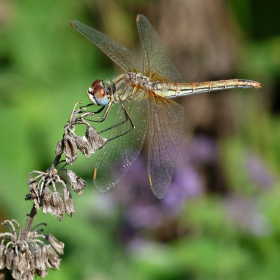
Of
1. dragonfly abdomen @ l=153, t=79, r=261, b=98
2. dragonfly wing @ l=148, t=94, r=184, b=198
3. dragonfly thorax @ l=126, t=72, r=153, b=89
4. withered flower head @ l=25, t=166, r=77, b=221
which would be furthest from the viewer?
dragonfly abdomen @ l=153, t=79, r=261, b=98

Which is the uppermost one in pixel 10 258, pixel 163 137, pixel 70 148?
pixel 163 137

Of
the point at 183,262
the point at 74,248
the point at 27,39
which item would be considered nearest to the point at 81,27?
the point at 74,248

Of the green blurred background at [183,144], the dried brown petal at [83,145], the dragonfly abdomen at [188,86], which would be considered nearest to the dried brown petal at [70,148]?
the dried brown petal at [83,145]

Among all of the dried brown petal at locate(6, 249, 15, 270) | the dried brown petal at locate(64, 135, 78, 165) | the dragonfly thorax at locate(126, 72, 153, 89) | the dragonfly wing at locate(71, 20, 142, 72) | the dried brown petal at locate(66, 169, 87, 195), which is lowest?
the dried brown petal at locate(6, 249, 15, 270)

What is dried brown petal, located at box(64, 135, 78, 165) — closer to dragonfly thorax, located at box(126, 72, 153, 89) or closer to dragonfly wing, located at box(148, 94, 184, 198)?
dragonfly wing, located at box(148, 94, 184, 198)

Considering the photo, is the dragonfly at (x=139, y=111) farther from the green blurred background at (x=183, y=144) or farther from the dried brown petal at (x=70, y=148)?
the green blurred background at (x=183, y=144)

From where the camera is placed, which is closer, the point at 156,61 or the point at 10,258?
the point at 10,258

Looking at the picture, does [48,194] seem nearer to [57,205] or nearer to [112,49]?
[57,205]

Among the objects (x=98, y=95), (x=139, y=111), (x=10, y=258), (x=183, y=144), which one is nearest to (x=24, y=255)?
(x=10, y=258)

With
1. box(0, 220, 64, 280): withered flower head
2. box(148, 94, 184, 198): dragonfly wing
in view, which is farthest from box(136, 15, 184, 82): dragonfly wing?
box(0, 220, 64, 280): withered flower head
